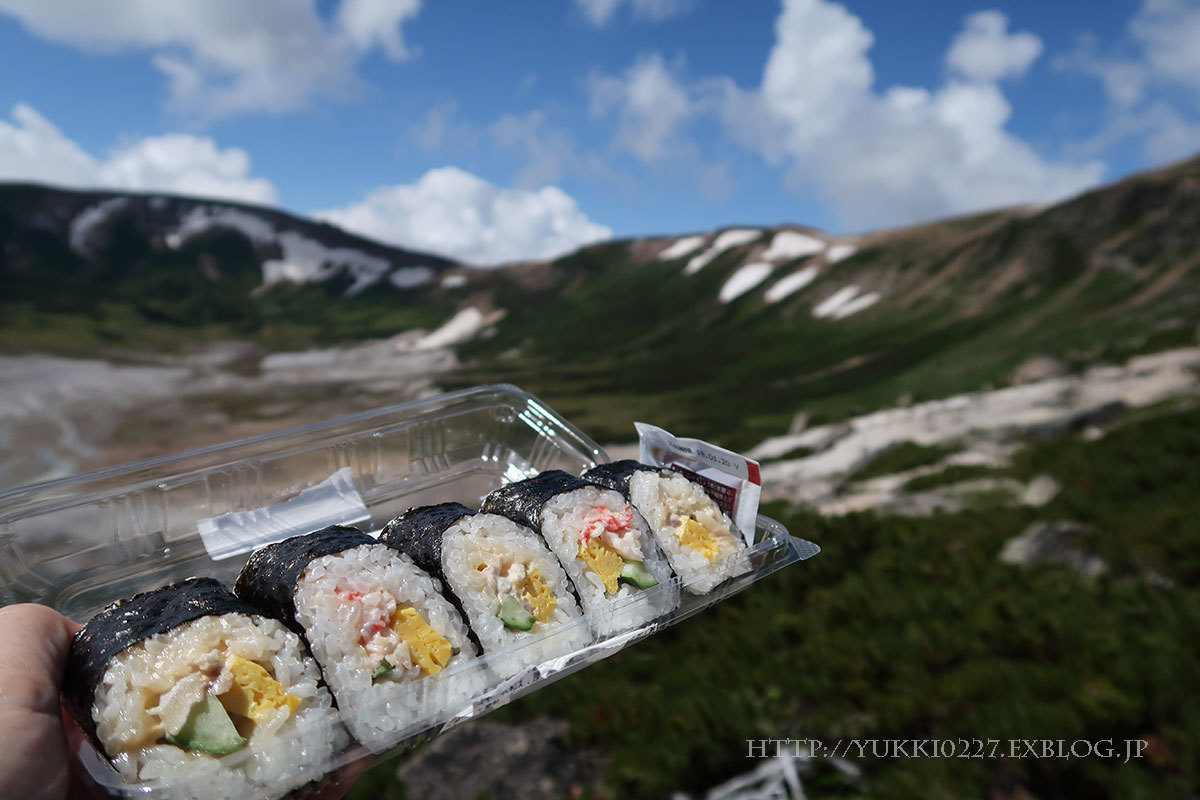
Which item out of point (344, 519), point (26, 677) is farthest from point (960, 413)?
point (26, 677)

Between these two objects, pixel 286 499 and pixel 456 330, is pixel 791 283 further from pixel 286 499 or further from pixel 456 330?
pixel 286 499

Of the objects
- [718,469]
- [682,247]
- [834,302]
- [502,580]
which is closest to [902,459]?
[718,469]

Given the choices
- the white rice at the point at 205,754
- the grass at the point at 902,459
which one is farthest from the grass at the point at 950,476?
the white rice at the point at 205,754

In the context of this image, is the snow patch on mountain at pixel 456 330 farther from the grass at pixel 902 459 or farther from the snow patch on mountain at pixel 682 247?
the grass at pixel 902 459

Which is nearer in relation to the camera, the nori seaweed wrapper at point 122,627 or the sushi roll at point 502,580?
the nori seaweed wrapper at point 122,627

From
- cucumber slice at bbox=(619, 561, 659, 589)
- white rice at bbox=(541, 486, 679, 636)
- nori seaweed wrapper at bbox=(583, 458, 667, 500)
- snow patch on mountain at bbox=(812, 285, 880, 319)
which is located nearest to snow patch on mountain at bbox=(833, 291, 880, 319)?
snow patch on mountain at bbox=(812, 285, 880, 319)

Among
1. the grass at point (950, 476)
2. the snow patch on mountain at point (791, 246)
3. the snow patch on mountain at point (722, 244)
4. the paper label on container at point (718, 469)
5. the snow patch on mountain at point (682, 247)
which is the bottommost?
the grass at point (950, 476)
